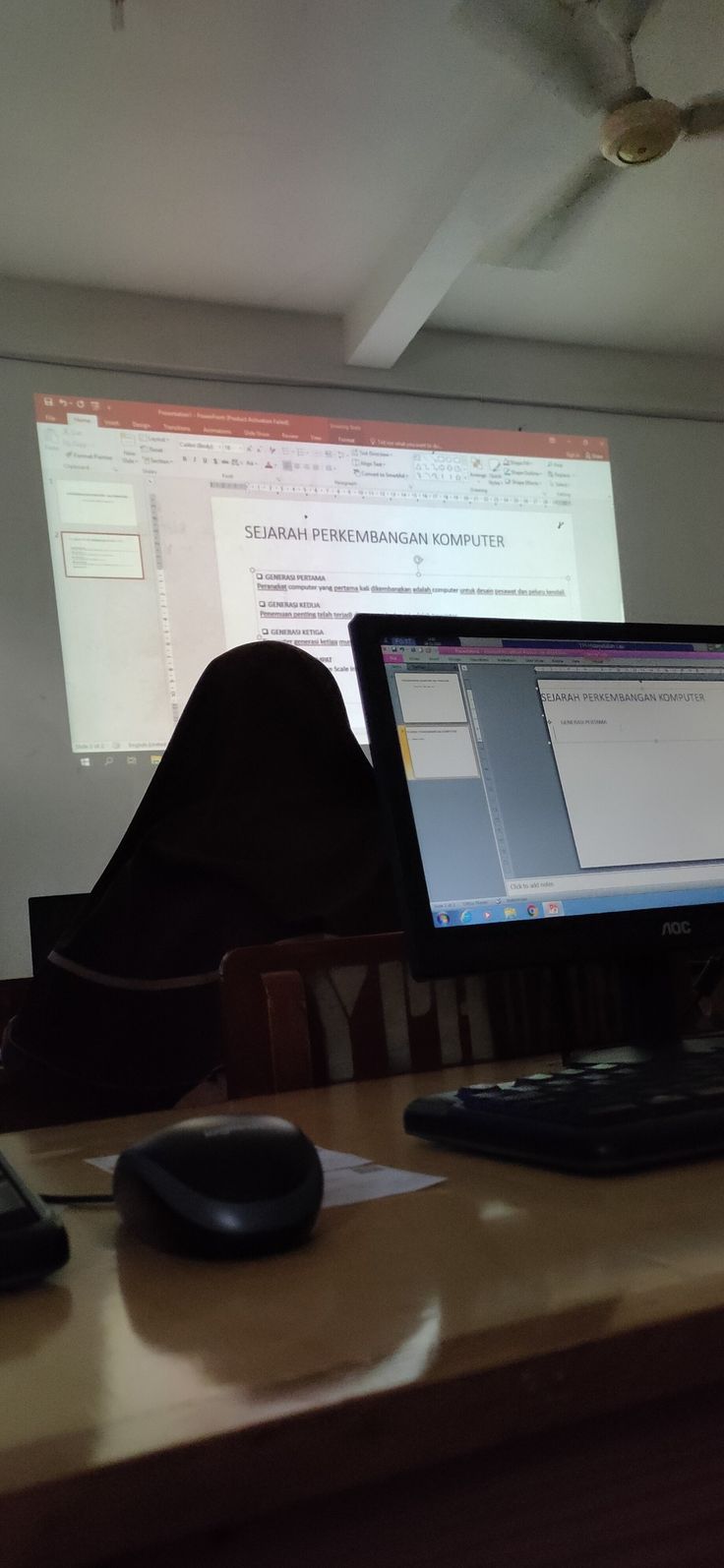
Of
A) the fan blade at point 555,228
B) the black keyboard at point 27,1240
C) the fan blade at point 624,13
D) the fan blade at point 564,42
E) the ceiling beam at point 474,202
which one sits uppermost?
the ceiling beam at point 474,202

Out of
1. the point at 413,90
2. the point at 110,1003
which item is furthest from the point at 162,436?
the point at 110,1003

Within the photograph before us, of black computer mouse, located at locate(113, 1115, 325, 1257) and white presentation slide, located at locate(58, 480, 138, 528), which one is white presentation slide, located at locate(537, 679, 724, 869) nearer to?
black computer mouse, located at locate(113, 1115, 325, 1257)

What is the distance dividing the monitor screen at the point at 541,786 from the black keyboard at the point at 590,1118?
145 mm

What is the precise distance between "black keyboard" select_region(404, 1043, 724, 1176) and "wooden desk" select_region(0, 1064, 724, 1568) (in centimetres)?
6

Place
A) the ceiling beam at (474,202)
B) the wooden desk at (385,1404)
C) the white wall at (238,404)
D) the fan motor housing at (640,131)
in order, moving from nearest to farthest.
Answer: the wooden desk at (385,1404), the fan motor housing at (640,131), the ceiling beam at (474,202), the white wall at (238,404)

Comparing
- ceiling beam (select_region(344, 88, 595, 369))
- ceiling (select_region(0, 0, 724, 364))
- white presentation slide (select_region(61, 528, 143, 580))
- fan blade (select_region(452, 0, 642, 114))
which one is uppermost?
ceiling (select_region(0, 0, 724, 364))

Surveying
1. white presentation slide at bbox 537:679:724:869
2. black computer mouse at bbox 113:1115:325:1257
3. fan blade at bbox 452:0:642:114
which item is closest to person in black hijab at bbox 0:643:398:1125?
white presentation slide at bbox 537:679:724:869

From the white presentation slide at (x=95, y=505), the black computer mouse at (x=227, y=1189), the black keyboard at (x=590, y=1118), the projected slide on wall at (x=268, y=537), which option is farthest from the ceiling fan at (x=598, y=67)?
the black computer mouse at (x=227, y=1189)

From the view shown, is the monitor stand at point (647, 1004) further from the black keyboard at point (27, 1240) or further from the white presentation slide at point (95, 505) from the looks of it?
the white presentation slide at point (95, 505)

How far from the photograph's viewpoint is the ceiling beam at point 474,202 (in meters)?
2.27

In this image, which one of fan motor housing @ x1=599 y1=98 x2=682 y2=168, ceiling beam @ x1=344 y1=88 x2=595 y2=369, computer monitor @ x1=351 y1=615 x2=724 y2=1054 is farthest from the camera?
ceiling beam @ x1=344 y1=88 x2=595 y2=369

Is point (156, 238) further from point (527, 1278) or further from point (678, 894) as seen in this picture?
point (527, 1278)

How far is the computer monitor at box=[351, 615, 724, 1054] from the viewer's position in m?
0.73

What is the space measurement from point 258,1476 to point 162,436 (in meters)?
2.90
